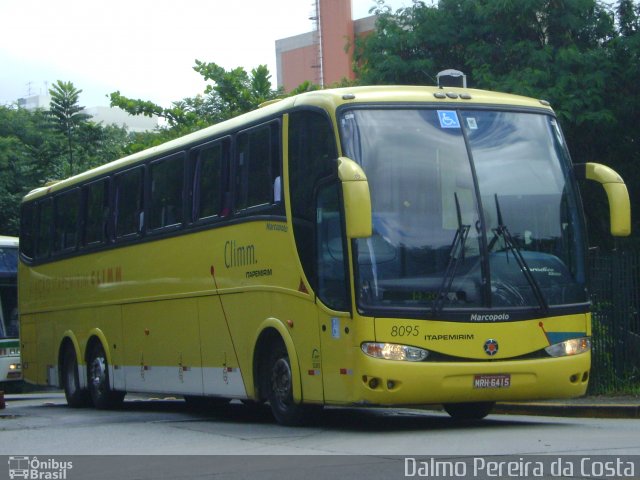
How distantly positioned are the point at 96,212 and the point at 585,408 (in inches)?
338

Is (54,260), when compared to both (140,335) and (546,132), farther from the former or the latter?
(546,132)

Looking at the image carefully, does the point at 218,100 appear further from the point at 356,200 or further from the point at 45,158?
the point at 356,200

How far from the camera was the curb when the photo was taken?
15.5 m

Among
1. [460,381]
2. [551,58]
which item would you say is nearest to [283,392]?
[460,381]

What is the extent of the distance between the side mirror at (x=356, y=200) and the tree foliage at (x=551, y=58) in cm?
1628

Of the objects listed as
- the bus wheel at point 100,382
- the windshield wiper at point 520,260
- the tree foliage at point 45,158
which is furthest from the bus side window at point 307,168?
the tree foliage at point 45,158

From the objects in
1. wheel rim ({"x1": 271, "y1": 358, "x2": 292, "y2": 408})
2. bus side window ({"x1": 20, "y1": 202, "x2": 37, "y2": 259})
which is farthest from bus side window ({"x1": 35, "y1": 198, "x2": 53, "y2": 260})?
wheel rim ({"x1": 271, "y1": 358, "x2": 292, "y2": 408})

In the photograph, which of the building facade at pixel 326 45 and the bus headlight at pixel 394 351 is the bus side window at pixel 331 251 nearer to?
the bus headlight at pixel 394 351

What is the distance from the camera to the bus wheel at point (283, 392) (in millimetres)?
13578

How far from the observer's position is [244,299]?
14.8 meters

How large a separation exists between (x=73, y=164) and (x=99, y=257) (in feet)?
81.9

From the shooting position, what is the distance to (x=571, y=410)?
16.3 metres
